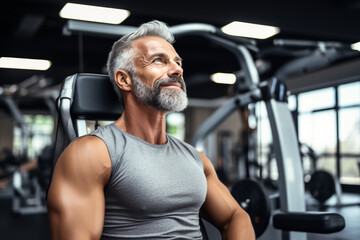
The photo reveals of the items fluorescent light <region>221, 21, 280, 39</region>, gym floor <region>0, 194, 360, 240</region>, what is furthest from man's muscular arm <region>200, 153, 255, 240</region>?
fluorescent light <region>221, 21, 280, 39</region>

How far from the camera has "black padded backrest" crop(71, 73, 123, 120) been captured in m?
1.07

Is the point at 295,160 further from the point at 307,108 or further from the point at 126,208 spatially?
the point at 307,108

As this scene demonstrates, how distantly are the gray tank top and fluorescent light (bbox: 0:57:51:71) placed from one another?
17.4 ft

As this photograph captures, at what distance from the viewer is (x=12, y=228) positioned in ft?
11.8

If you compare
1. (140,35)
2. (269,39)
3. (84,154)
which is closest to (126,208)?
(84,154)

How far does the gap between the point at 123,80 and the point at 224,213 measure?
46cm

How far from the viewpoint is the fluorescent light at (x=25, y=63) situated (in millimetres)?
5758

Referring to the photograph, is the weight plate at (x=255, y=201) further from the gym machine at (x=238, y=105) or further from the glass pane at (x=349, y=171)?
the glass pane at (x=349, y=171)

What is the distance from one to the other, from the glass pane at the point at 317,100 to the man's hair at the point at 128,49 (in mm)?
6523

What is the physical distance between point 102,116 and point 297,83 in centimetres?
635

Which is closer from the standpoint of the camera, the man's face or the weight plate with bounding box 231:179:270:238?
the man's face

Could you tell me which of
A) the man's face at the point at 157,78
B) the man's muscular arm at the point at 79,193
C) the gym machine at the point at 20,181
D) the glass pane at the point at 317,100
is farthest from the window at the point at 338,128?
the man's muscular arm at the point at 79,193

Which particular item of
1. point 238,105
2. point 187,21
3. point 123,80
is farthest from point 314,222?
point 187,21

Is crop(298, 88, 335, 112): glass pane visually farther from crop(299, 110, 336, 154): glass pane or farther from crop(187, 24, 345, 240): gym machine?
crop(187, 24, 345, 240): gym machine
